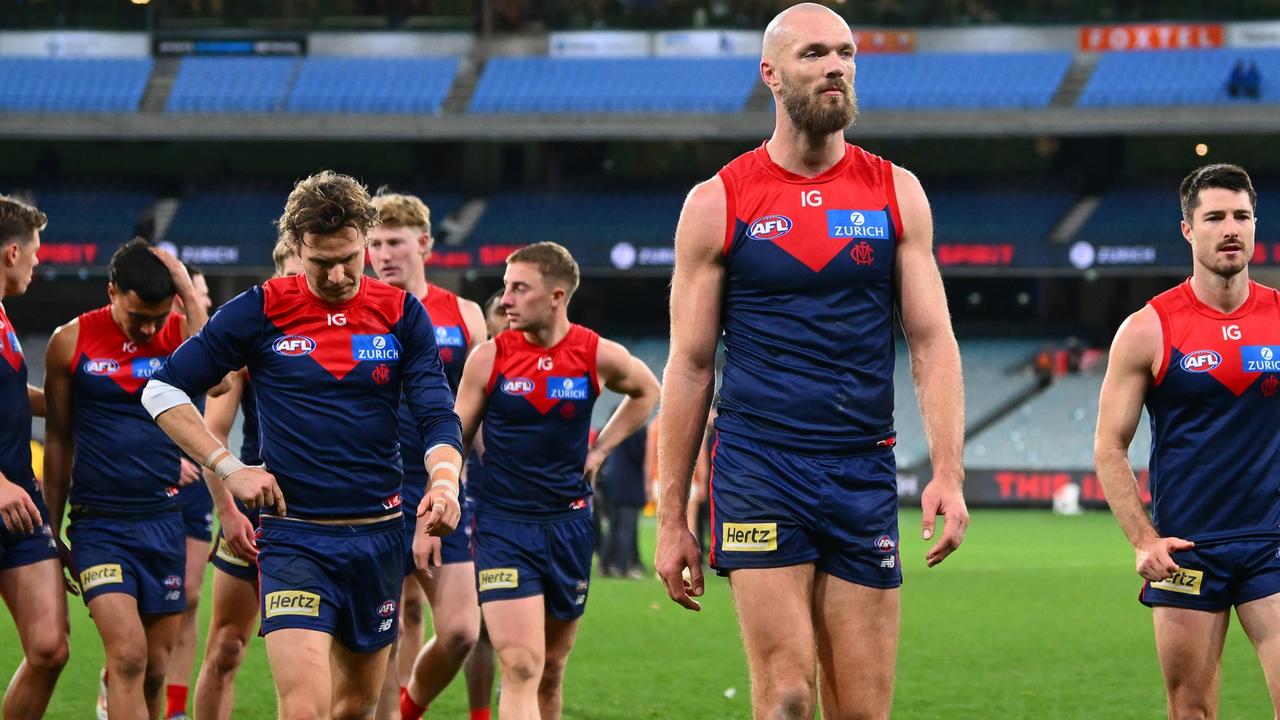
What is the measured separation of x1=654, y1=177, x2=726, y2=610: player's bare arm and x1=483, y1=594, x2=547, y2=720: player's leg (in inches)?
93.3

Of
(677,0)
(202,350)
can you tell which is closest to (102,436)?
(202,350)

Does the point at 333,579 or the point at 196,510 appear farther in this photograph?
the point at 196,510

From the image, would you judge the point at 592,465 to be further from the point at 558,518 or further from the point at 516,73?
the point at 516,73

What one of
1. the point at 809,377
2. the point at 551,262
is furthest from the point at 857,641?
the point at 551,262

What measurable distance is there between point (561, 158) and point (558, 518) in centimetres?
3393

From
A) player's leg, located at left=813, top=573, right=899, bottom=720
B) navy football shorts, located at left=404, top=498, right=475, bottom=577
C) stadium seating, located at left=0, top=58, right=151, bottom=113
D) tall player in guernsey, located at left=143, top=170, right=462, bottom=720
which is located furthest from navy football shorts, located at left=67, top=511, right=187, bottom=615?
stadium seating, located at left=0, top=58, right=151, bottom=113

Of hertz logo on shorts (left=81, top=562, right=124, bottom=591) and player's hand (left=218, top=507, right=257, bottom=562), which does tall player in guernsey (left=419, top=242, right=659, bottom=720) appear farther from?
hertz logo on shorts (left=81, top=562, right=124, bottom=591)

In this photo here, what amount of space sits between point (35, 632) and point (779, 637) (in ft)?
11.8

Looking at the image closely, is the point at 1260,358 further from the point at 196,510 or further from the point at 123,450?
the point at 196,510

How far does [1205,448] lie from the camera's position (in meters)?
6.50

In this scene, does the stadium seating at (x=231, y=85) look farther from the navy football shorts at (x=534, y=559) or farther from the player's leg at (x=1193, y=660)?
the player's leg at (x=1193, y=660)

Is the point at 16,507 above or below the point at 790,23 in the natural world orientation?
below

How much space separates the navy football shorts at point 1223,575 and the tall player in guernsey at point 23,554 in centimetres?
446

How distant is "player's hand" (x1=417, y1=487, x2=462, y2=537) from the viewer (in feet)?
18.8
